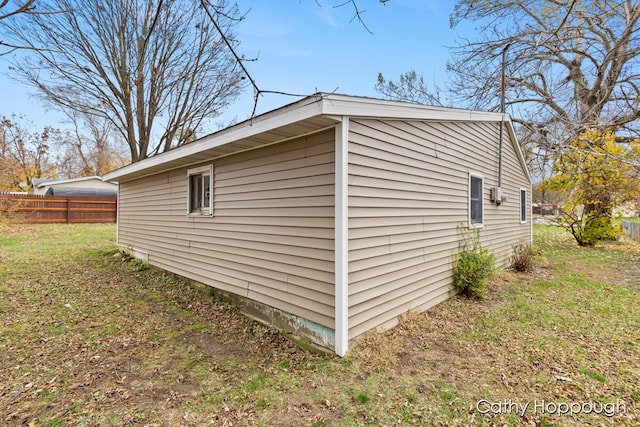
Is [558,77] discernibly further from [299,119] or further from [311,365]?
[311,365]

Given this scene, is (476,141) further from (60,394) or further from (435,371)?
(60,394)

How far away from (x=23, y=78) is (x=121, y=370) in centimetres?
1157

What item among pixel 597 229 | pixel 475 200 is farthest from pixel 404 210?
pixel 597 229

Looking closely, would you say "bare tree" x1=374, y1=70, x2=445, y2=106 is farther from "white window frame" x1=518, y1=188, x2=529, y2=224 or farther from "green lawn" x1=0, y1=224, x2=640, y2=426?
"green lawn" x1=0, y1=224, x2=640, y2=426

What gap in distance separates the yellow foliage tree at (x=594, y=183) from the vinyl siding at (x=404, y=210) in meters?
6.50

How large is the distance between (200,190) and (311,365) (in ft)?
13.2

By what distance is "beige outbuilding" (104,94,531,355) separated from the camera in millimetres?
3256

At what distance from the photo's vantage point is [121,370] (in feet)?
10.3

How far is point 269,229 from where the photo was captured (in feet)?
13.5

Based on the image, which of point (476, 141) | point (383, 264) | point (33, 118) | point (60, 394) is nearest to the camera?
point (60, 394)

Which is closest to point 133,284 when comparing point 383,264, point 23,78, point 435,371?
point 383,264

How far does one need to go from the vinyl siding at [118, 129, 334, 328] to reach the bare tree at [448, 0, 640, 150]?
26.6 ft

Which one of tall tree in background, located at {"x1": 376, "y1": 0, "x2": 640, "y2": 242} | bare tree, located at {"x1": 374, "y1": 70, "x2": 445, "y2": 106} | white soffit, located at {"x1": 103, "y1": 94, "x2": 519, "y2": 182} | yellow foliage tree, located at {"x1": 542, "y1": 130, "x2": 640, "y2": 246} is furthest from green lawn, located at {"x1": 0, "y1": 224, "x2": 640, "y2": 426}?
bare tree, located at {"x1": 374, "y1": 70, "x2": 445, "y2": 106}

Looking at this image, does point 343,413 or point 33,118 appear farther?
point 33,118
